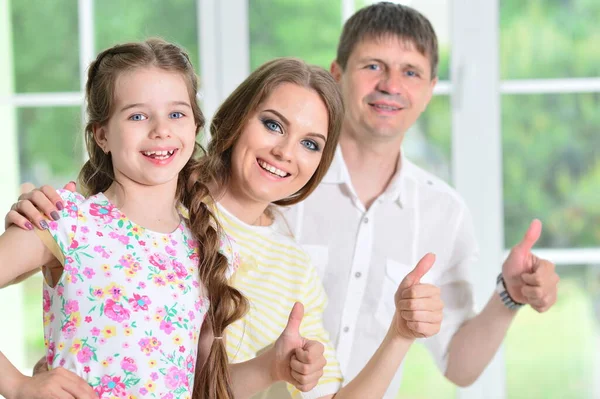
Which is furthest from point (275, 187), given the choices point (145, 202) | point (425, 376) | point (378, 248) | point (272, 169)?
point (425, 376)

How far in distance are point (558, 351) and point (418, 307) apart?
4.96 feet

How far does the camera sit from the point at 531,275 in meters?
2.08

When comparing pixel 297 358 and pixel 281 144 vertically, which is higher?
pixel 281 144

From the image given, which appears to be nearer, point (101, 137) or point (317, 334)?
point (101, 137)

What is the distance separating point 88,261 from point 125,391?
24cm

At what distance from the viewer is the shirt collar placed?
228 centimetres

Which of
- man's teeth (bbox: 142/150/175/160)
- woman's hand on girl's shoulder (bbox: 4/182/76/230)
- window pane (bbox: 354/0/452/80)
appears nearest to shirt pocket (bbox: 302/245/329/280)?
man's teeth (bbox: 142/150/175/160)

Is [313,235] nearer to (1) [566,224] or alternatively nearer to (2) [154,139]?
(2) [154,139]

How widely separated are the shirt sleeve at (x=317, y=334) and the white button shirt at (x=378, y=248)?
0.81ft

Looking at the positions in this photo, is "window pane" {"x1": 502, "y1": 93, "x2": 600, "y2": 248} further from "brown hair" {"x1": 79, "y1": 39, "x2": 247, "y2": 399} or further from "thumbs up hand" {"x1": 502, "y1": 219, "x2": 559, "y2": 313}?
"brown hair" {"x1": 79, "y1": 39, "x2": 247, "y2": 399}

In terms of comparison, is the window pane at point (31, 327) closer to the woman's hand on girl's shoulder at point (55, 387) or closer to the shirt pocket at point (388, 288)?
the shirt pocket at point (388, 288)

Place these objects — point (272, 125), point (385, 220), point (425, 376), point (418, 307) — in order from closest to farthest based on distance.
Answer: point (418, 307) < point (272, 125) < point (385, 220) < point (425, 376)

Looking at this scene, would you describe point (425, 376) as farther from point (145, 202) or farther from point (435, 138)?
point (145, 202)

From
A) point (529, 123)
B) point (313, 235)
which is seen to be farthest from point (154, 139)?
point (529, 123)
